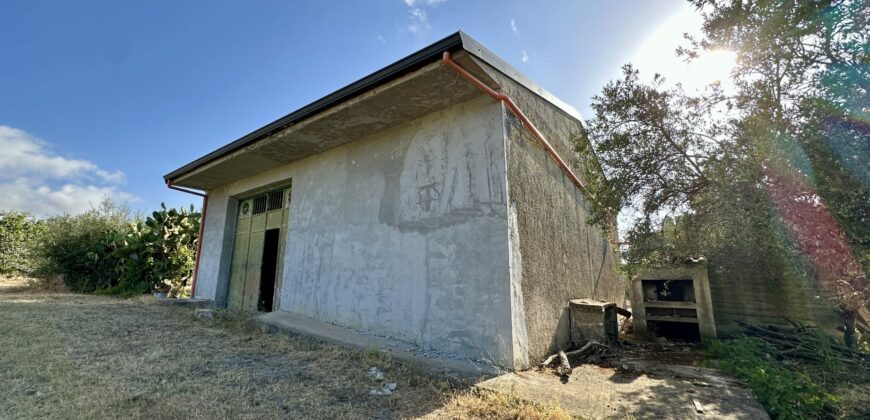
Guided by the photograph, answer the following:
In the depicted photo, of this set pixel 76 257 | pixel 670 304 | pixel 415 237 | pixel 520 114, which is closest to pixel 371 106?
pixel 415 237

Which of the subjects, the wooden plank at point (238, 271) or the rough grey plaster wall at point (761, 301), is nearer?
the rough grey plaster wall at point (761, 301)

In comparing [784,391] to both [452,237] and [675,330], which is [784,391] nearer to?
[452,237]

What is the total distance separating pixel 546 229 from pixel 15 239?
19952mm

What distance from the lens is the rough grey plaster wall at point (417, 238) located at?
3.98 metres

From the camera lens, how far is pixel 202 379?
328 centimetres

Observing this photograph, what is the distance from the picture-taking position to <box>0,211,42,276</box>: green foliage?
41.7ft

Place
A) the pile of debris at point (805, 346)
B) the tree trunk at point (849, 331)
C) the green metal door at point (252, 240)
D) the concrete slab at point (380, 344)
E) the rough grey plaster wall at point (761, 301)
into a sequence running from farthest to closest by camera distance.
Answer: the green metal door at point (252, 240)
the rough grey plaster wall at point (761, 301)
the tree trunk at point (849, 331)
the pile of debris at point (805, 346)
the concrete slab at point (380, 344)

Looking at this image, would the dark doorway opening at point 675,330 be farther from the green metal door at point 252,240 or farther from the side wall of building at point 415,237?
the green metal door at point 252,240

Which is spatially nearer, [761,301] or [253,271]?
[761,301]

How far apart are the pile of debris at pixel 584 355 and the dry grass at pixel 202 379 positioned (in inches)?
51.1

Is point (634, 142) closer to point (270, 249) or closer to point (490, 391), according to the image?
point (490, 391)

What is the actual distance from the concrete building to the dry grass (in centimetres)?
85

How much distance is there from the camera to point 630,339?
19.6ft

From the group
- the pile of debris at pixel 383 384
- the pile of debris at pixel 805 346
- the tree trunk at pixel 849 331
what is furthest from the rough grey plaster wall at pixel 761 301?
the pile of debris at pixel 383 384
